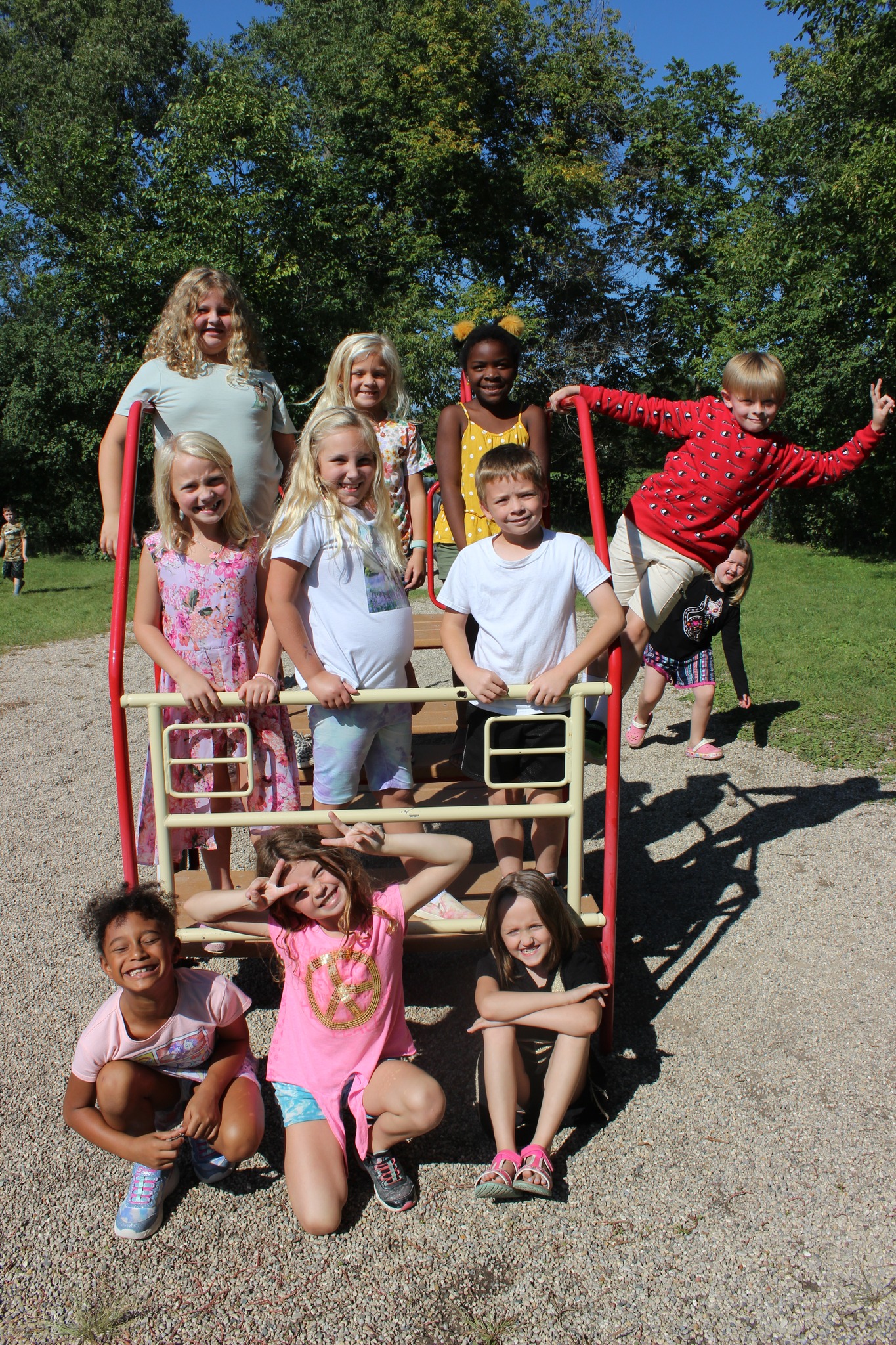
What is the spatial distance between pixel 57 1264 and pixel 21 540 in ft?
47.4

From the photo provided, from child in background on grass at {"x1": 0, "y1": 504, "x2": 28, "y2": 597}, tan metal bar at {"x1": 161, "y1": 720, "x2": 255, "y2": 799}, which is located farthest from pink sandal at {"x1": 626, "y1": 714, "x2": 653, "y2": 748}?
child in background on grass at {"x1": 0, "y1": 504, "x2": 28, "y2": 597}

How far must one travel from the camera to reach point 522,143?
23812 mm

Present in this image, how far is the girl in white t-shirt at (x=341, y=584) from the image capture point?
2.77 m

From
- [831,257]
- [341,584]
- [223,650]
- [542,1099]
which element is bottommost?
[542,1099]

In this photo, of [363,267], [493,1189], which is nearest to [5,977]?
[493,1189]

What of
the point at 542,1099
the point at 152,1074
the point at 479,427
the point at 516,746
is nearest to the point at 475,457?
the point at 479,427

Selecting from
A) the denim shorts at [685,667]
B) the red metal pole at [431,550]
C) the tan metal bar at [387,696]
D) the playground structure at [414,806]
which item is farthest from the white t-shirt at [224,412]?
the denim shorts at [685,667]

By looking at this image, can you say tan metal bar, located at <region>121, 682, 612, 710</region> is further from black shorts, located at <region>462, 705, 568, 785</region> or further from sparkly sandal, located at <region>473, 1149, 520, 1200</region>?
sparkly sandal, located at <region>473, 1149, 520, 1200</region>

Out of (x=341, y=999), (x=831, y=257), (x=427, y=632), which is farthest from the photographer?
(x=831, y=257)

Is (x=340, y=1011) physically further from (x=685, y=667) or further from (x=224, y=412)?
(x=685, y=667)

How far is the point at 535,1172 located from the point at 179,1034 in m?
0.99

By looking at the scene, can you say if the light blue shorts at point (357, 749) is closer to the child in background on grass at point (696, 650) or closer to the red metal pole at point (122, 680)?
the red metal pole at point (122, 680)

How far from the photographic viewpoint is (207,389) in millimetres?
3330

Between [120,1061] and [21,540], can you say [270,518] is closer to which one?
[120,1061]
